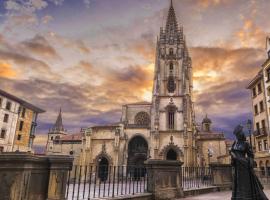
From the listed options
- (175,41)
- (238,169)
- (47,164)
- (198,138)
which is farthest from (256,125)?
(47,164)

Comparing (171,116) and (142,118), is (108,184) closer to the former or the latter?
(171,116)

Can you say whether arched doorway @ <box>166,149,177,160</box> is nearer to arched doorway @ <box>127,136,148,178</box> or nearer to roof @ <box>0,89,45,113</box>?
arched doorway @ <box>127,136,148,178</box>

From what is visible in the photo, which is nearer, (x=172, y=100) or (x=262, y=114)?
(x=262, y=114)

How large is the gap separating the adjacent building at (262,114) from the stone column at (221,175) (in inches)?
671

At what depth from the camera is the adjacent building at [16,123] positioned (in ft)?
113

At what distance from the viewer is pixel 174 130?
37156mm

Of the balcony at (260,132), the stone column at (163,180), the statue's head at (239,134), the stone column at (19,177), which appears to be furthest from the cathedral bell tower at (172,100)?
the stone column at (19,177)

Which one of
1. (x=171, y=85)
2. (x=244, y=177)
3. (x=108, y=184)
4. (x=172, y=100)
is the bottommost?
(x=108, y=184)

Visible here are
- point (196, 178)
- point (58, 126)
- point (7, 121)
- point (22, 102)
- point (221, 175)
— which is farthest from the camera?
point (58, 126)

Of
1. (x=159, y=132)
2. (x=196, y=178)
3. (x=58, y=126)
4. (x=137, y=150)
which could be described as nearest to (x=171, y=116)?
(x=159, y=132)

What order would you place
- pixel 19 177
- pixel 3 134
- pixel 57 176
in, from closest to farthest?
pixel 19 177, pixel 57 176, pixel 3 134

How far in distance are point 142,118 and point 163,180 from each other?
36329 millimetres

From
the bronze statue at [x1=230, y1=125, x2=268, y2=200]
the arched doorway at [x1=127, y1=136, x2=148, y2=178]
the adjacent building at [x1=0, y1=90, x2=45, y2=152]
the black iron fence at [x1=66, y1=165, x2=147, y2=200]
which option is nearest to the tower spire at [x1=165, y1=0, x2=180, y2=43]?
the arched doorway at [x1=127, y1=136, x2=148, y2=178]

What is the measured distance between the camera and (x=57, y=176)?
5.65m
